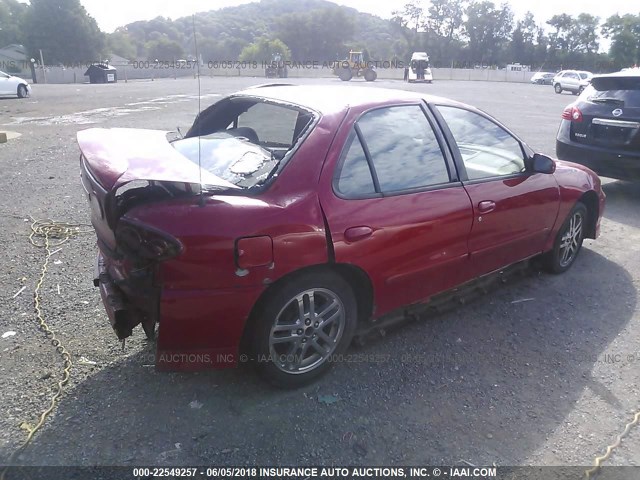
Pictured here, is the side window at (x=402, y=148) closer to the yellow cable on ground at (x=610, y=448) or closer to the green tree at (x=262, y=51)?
the yellow cable on ground at (x=610, y=448)

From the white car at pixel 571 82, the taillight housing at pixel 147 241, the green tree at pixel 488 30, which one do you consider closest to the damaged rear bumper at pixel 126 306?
the taillight housing at pixel 147 241

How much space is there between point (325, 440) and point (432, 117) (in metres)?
2.17

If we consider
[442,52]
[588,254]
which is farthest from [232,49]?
[588,254]

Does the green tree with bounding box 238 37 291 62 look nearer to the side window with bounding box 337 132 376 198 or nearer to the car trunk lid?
the car trunk lid

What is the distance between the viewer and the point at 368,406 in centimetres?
276

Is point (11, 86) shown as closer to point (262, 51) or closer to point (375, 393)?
point (375, 393)

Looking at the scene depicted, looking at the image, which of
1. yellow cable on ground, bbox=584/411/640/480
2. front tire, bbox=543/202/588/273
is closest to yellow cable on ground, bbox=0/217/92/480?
yellow cable on ground, bbox=584/411/640/480

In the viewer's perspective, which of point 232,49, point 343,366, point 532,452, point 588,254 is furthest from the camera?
point 232,49

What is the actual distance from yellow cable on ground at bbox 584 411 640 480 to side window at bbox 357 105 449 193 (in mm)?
1713

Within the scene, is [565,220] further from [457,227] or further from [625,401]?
[625,401]

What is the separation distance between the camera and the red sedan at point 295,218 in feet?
8.10

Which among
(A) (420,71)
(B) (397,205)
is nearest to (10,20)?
(A) (420,71)

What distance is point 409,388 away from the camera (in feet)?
9.60

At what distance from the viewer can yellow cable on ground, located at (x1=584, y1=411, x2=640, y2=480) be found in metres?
2.37
